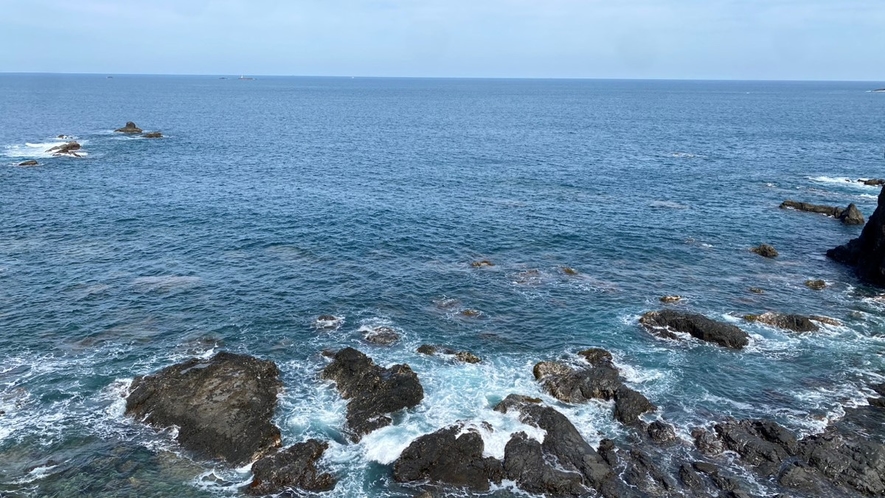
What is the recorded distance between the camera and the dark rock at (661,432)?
4547 cm

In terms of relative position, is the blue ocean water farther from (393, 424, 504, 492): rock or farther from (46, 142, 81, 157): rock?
(46, 142, 81, 157): rock

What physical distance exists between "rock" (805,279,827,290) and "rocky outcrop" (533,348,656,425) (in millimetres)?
34507

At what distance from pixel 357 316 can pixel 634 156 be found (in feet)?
392

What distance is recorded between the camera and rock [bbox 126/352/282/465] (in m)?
45.0

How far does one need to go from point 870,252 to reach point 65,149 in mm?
169407

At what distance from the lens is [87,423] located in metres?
47.2

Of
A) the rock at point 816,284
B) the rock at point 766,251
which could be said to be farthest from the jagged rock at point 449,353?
the rock at point 766,251

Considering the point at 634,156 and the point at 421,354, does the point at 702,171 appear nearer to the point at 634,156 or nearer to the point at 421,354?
the point at 634,156

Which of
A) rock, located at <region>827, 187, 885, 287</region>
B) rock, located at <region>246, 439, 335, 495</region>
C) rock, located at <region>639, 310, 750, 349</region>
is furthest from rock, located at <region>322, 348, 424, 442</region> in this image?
rock, located at <region>827, 187, 885, 287</region>

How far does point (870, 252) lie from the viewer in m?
75.6

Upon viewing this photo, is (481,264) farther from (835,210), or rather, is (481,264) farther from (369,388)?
(835,210)

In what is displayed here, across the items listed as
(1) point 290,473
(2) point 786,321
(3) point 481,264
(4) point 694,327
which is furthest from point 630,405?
(3) point 481,264

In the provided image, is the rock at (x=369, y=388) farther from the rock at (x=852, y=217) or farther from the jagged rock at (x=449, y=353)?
the rock at (x=852, y=217)

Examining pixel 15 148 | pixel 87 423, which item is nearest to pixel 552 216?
pixel 87 423
